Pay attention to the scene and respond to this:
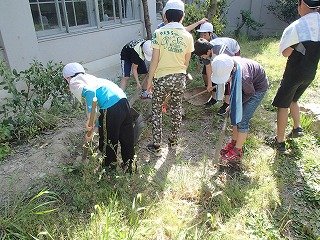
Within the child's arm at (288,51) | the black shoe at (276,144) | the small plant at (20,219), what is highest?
the child's arm at (288,51)

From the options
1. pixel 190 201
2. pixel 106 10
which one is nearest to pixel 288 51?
pixel 190 201

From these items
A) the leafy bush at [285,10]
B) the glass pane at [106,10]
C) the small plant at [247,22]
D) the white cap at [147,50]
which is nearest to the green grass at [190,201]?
the white cap at [147,50]

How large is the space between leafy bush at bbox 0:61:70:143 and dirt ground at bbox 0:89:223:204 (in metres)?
0.17

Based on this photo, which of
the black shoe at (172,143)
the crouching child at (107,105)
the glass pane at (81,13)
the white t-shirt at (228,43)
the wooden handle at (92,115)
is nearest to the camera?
the wooden handle at (92,115)

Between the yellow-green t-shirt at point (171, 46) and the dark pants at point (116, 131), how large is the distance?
700 millimetres

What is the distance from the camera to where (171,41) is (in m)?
3.09

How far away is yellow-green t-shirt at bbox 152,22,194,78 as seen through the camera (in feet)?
10.1

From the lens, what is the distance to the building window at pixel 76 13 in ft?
18.6

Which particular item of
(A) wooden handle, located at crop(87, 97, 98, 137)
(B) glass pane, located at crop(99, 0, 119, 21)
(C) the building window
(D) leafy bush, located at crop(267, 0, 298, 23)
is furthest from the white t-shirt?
(D) leafy bush, located at crop(267, 0, 298, 23)

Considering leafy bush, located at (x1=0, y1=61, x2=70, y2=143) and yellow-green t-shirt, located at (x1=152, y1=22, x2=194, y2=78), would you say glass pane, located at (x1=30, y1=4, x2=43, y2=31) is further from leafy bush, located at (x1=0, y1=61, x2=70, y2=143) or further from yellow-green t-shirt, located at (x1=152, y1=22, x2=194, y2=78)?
yellow-green t-shirt, located at (x1=152, y1=22, x2=194, y2=78)

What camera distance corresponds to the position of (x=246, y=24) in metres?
12.0

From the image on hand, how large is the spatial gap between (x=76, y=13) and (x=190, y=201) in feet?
17.1

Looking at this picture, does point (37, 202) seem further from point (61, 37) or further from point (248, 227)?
→ point (61, 37)

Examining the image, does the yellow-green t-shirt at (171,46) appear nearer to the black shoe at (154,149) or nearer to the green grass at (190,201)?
the black shoe at (154,149)
